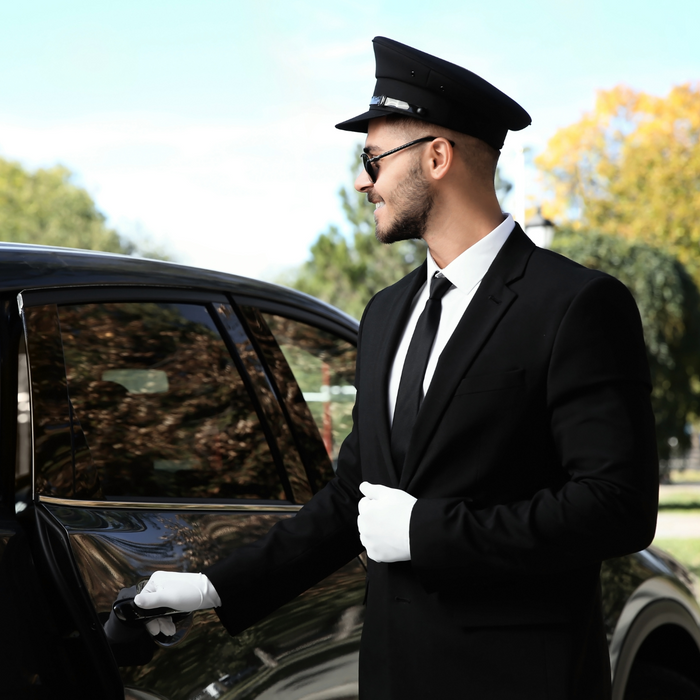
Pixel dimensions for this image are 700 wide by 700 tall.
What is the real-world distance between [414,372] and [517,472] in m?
0.28

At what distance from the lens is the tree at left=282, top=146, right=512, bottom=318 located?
28.1 metres

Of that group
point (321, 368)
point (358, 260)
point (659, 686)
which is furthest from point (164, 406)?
point (358, 260)

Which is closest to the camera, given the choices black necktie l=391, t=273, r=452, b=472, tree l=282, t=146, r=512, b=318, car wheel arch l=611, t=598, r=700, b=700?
black necktie l=391, t=273, r=452, b=472

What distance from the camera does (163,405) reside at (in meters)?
2.56

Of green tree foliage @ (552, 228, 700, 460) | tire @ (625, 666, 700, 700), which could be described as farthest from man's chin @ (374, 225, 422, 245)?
green tree foliage @ (552, 228, 700, 460)

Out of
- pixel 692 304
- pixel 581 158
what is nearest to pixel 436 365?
pixel 692 304

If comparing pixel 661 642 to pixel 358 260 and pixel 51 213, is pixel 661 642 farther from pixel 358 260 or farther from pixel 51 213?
pixel 51 213

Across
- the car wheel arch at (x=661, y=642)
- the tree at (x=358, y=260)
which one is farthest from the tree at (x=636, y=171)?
the car wheel arch at (x=661, y=642)

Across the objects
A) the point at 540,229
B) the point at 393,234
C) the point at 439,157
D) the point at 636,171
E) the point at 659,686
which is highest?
the point at 636,171

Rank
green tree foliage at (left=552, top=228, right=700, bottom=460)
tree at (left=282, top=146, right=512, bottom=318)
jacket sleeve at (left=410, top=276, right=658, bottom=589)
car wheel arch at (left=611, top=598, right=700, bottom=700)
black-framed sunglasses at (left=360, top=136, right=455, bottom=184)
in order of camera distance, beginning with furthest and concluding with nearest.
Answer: tree at (left=282, top=146, right=512, bottom=318) → green tree foliage at (left=552, top=228, right=700, bottom=460) → car wheel arch at (left=611, top=598, right=700, bottom=700) → black-framed sunglasses at (left=360, top=136, right=455, bottom=184) → jacket sleeve at (left=410, top=276, right=658, bottom=589)

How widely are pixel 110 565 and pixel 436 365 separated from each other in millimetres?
726

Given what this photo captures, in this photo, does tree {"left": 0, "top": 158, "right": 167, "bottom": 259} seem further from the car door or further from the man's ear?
the man's ear

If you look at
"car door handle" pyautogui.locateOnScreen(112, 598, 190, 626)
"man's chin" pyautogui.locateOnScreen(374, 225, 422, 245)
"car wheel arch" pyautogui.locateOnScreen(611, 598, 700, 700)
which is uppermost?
"man's chin" pyautogui.locateOnScreen(374, 225, 422, 245)

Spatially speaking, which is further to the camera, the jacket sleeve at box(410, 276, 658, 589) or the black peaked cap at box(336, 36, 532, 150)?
the black peaked cap at box(336, 36, 532, 150)
